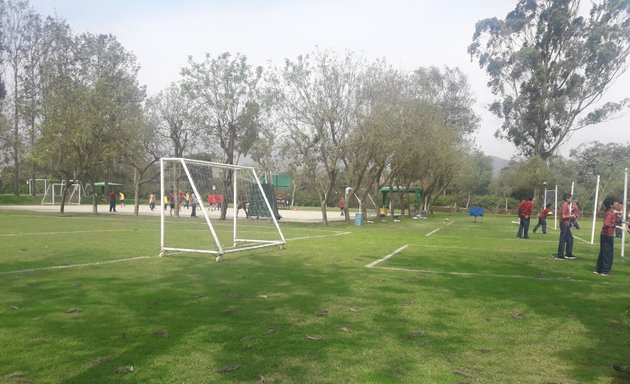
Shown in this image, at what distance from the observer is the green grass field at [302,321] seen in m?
4.66

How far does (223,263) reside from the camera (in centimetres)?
1153

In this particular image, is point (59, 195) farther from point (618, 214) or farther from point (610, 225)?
point (610, 225)

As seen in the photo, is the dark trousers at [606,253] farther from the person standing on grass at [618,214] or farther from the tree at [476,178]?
the tree at [476,178]

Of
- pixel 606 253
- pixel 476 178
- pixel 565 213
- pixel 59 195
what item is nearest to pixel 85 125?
pixel 565 213

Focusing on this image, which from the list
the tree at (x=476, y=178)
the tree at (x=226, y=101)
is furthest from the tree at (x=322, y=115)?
the tree at (x=476, y=178)

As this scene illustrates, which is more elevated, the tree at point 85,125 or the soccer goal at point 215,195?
the tree at point 85,125

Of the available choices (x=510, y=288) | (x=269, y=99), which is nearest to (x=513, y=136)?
(x=269, y=99)

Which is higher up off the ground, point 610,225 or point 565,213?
point 565,213

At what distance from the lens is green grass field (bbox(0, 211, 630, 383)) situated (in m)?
4.66

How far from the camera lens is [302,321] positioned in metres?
6.39

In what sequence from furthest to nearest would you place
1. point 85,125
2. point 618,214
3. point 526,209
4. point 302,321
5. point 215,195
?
point 85,125, point 526,209, point 215,195, point 618,214, point 302,321

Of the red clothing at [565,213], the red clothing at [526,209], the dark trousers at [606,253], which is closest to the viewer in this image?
the dark trousers at [606,253]

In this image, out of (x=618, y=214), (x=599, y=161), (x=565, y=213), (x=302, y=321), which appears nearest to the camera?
(x=302, y=321)

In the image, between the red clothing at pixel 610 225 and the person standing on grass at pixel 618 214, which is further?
the person standing on grass at pixel 618 214
